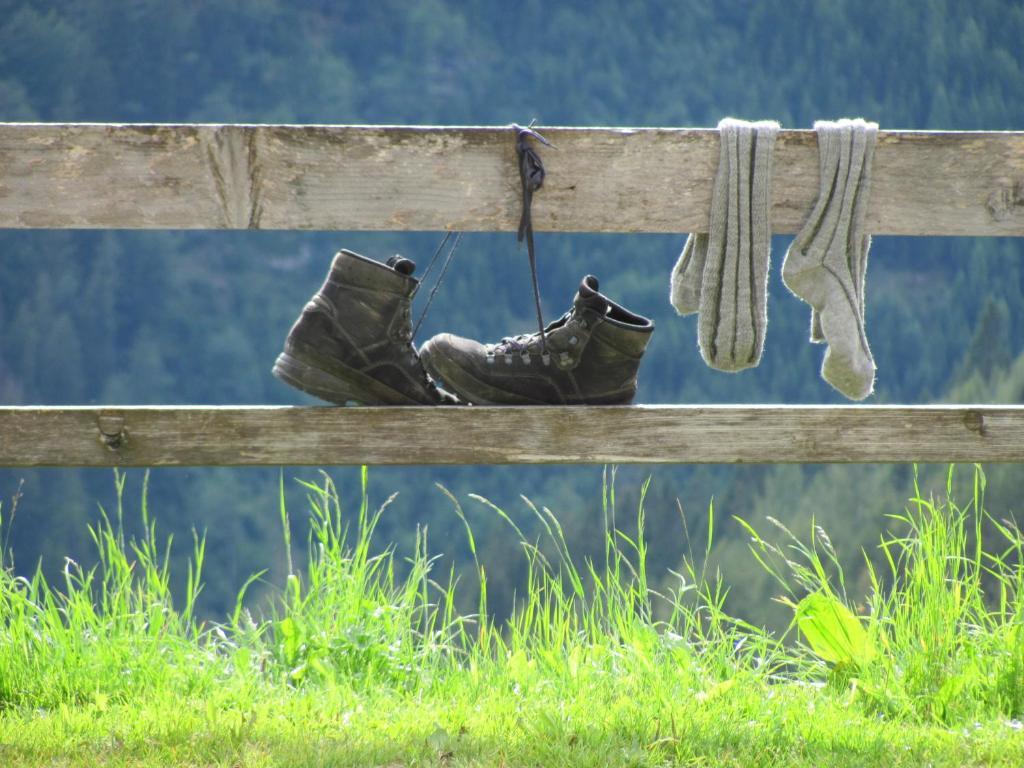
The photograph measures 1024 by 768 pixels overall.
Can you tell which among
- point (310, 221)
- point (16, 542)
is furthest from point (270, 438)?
point (16, 542)

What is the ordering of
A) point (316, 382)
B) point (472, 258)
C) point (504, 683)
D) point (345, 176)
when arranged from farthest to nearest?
point (472, 258)
point (504, 683)
point (316, 382)
point (345, 176)

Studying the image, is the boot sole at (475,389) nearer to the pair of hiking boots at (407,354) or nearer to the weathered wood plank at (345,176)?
the pair of hiking boots at (407,354)

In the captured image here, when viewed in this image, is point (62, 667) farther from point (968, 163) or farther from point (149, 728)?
point (968, 163)

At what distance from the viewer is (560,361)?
174 centimetres

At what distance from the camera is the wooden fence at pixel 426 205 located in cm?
155

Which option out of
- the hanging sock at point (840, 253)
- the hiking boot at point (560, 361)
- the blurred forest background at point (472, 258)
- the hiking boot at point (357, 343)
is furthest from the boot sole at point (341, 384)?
the blurred forest background at point (472, 258)

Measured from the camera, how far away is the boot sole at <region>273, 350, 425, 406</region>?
1.71m

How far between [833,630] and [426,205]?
49.0 inches

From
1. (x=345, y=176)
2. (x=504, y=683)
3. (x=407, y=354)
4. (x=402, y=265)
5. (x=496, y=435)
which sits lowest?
(x=504, y=683)

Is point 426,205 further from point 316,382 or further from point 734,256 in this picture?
point 734,256

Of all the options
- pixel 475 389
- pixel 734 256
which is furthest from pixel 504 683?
pixel 734 256

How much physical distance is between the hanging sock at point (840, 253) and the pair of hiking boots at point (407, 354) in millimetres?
259

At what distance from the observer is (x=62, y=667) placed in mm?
2160

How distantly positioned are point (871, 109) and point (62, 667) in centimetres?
788
